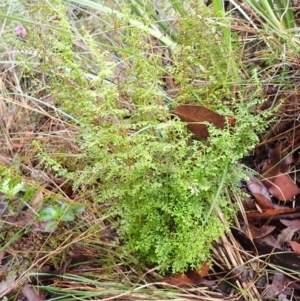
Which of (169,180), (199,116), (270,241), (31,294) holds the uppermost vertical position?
(199,116)

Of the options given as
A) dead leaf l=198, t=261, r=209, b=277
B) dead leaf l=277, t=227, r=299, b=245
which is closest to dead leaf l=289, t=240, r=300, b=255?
dead leaf l=277, t=227, r=299, b=245

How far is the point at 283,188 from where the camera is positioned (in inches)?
58.4

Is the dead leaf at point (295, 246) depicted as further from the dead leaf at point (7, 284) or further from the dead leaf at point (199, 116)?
the dead leaf at point (7, 284)

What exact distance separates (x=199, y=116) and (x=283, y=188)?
351 mm

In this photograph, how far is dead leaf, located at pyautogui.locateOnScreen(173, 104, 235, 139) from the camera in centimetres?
134

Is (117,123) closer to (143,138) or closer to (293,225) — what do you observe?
(143,138)

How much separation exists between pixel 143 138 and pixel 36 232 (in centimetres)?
52

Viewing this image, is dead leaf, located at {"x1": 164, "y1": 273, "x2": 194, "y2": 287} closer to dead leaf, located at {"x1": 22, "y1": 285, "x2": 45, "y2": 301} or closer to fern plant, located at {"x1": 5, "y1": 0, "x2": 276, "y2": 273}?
fern plant, located at {"x1": 5, "y1": 0, "x2": 276, "y2": 273}

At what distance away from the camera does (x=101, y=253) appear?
1.45 meters

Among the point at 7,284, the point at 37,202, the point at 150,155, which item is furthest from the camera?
the point at 37,202

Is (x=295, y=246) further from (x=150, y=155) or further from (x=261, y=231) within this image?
(x=150, y=155)

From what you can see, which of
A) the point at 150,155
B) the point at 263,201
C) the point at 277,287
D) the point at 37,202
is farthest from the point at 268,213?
the point at 37,202

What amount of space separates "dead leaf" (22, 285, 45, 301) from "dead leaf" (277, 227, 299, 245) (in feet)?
2.18

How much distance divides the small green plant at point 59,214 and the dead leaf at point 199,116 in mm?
372
